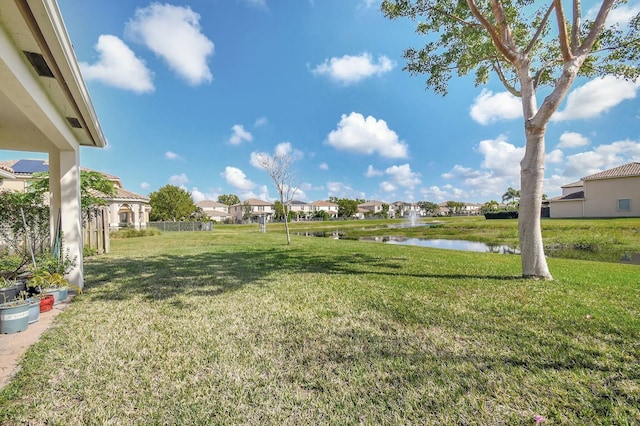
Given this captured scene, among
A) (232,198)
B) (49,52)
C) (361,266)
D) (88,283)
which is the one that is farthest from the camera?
(232,198)

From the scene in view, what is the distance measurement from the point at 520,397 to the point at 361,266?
5.75 m

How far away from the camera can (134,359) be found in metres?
2.81

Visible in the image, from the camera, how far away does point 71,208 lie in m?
5.43

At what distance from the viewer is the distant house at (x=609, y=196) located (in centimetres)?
2639

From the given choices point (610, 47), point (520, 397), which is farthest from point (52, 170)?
point (610, 47)

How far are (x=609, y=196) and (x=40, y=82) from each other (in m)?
41.2

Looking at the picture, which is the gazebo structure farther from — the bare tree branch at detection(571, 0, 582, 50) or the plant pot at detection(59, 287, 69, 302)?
the bare tree branch at detection(571, 0, 582, 50)

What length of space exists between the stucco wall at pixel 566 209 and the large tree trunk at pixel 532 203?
3488cm

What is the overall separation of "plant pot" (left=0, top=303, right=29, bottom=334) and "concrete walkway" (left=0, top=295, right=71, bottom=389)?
0.22ft

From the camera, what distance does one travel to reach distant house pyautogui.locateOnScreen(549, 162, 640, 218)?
26.4m

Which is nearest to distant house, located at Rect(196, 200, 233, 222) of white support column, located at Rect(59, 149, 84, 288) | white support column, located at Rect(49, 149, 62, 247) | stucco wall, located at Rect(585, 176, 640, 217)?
stucco wall, located at Rect(585, 176, 640, 217)

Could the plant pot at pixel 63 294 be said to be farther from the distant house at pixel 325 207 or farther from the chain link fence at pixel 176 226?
the distant house at pixel 325 207

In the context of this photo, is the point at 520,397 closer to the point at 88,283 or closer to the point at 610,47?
the point at 88,283

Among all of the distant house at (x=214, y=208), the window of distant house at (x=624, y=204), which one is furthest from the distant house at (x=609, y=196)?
the distant house at (x=214, y=208)
